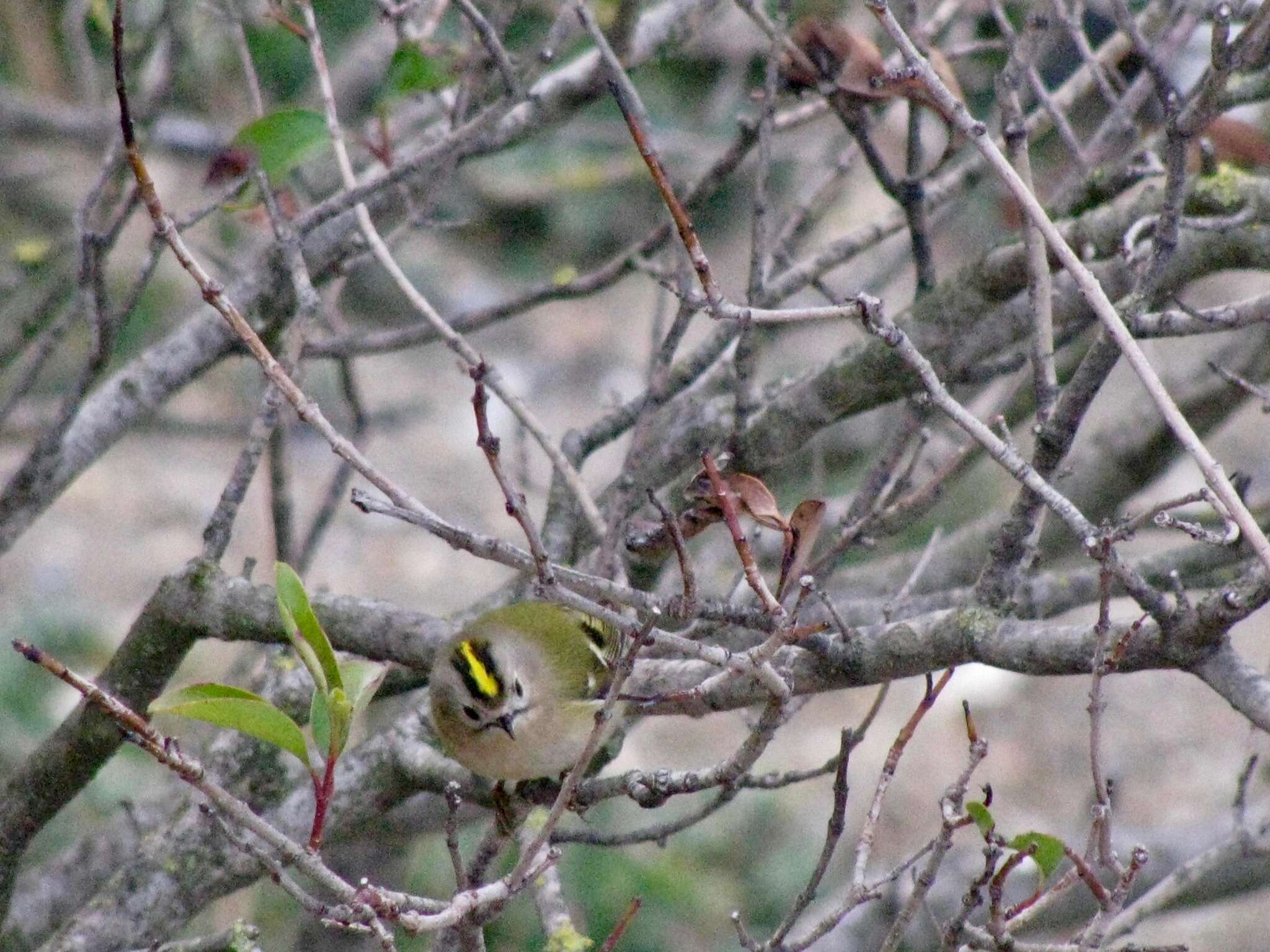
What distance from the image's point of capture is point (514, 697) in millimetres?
2611

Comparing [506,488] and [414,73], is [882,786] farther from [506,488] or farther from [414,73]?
[414,73]

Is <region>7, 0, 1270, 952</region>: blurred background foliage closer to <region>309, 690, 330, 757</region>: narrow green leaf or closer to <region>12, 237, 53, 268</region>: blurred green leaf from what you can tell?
<region>12, 237, 53, 268</region>: blurred green leaf

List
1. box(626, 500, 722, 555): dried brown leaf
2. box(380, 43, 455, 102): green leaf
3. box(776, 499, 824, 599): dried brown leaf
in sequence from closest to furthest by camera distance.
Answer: box(776, 499, 824, 599): dried brown leaf
box(626, 500, 722, 555): dried brown leaf
box(380, 43, 455, 102): green leaf

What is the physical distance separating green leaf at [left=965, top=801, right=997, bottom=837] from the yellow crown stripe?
102 centimetres

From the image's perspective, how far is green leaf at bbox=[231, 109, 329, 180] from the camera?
95.6 inches

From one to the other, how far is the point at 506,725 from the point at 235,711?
3.28 feet

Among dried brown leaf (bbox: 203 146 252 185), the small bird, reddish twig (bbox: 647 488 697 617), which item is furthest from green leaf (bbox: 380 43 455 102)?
reddish twig (bbox: 647 488 697 617)

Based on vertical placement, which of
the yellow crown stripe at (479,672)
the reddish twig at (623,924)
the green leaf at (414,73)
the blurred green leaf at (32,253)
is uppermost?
the blurred green leaf at (32,253)

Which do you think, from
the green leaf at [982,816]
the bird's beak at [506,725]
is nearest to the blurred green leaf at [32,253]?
the bird's beak at [506,725]

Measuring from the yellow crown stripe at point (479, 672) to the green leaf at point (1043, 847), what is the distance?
1.01 metres

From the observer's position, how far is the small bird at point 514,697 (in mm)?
2498

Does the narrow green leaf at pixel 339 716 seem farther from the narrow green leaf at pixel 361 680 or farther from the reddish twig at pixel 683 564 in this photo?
the reddish twig at pixel 683 564

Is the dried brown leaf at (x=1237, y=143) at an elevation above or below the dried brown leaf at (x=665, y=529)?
above

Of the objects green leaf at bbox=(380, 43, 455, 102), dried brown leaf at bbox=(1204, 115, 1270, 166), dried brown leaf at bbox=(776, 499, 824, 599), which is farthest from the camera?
Result: dried brown leaf at bbox=(1204, 115, 1270, 166)
